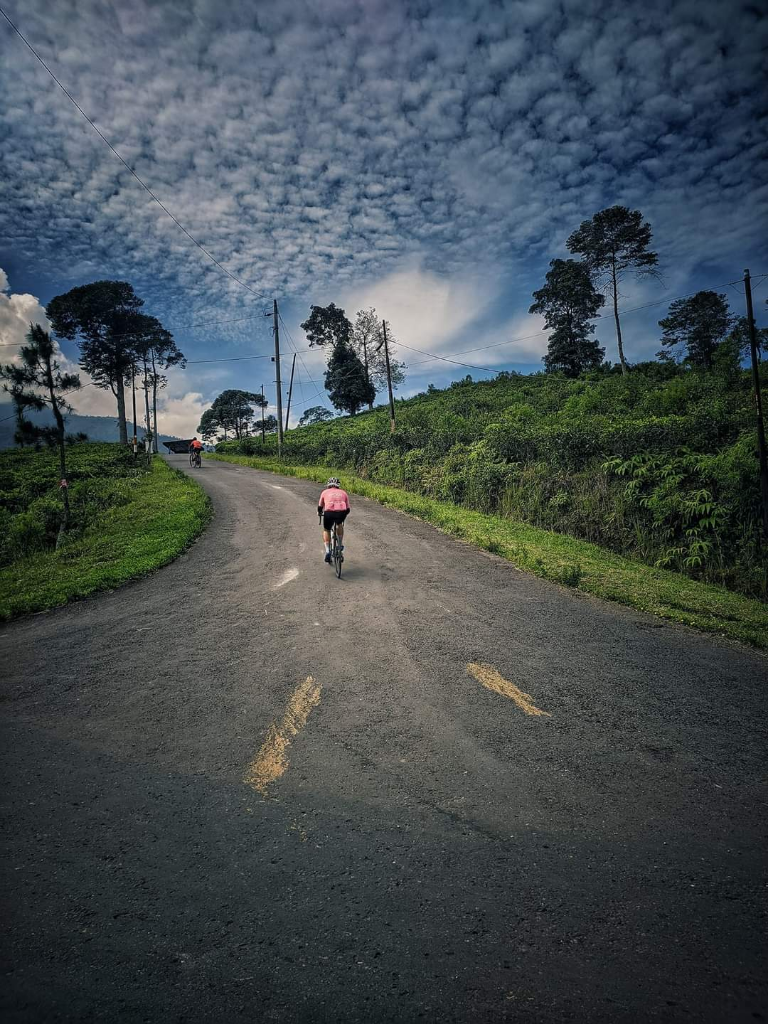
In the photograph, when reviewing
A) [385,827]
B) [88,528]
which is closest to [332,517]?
[385,827]

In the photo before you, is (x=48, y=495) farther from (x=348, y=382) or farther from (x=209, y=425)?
(x=209, y=425)

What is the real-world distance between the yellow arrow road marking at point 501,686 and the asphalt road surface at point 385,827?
34 mm

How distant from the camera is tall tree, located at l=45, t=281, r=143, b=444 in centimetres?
4516

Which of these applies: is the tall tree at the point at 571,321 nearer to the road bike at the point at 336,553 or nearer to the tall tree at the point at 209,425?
the road bike at the point at 336,553

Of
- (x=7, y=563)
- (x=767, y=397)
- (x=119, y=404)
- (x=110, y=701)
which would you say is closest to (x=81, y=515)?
(x=7, y=563)

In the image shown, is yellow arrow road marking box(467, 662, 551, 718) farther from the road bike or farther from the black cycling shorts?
the black cycling shorts

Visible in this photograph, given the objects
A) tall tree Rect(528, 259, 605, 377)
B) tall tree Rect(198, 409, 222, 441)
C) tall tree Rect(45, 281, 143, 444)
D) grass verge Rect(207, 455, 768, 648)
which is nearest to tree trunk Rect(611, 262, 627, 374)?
tall tree Rect(528, 259, 605, 377)

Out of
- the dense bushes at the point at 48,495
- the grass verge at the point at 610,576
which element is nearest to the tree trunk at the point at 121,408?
the dense bushes at the point at 48,495

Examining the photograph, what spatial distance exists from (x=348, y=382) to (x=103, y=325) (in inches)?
1074

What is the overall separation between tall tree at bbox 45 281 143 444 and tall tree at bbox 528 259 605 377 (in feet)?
147

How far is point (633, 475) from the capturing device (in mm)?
10984

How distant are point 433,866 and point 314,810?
804 mm

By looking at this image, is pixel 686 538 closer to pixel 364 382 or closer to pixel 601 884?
pixel 601 884

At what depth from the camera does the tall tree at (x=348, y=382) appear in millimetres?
57281
